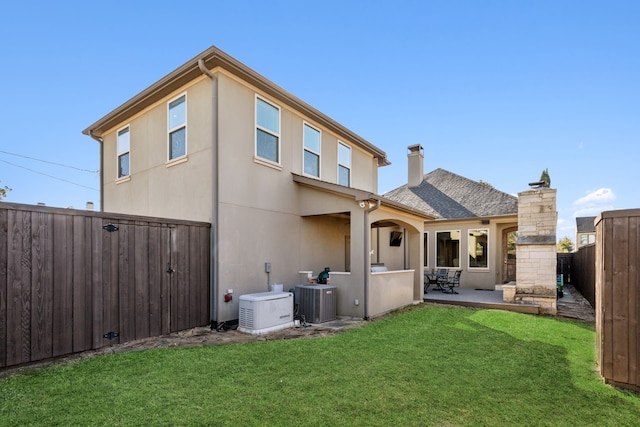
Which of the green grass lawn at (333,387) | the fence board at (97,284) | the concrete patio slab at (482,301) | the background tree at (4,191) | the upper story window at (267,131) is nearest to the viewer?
the green grass lawn at (333,387)

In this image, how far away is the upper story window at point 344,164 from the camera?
10984mm

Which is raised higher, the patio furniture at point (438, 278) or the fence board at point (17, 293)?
the fence board at point (17, 293)

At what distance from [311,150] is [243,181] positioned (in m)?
2.96

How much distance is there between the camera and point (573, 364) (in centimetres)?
462

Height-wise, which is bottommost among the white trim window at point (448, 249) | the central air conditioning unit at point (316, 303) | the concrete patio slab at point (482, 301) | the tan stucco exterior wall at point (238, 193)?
the concrete patio slab at point (482, 301)

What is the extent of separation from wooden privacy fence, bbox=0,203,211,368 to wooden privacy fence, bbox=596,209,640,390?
22.0 feet

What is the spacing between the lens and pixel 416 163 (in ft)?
55.3

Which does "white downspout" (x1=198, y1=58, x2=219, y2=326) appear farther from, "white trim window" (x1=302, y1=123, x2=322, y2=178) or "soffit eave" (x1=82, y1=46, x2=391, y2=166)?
"white trim window" (x1=302, y1=123, x2=322, y2=178)

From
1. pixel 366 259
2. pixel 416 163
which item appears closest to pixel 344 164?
pixel 366 259

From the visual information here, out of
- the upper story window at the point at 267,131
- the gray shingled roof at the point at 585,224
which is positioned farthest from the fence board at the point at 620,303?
the gray shingled roof at the point at 585,224

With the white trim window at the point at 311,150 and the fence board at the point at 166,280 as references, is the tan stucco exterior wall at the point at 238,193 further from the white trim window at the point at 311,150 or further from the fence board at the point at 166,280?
the fence board at the point at 166,280

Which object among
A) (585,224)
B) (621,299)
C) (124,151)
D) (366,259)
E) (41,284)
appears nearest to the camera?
(621,299)

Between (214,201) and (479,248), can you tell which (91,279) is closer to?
(214,201)

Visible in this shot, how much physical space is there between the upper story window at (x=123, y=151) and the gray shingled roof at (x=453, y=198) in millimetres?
10133
